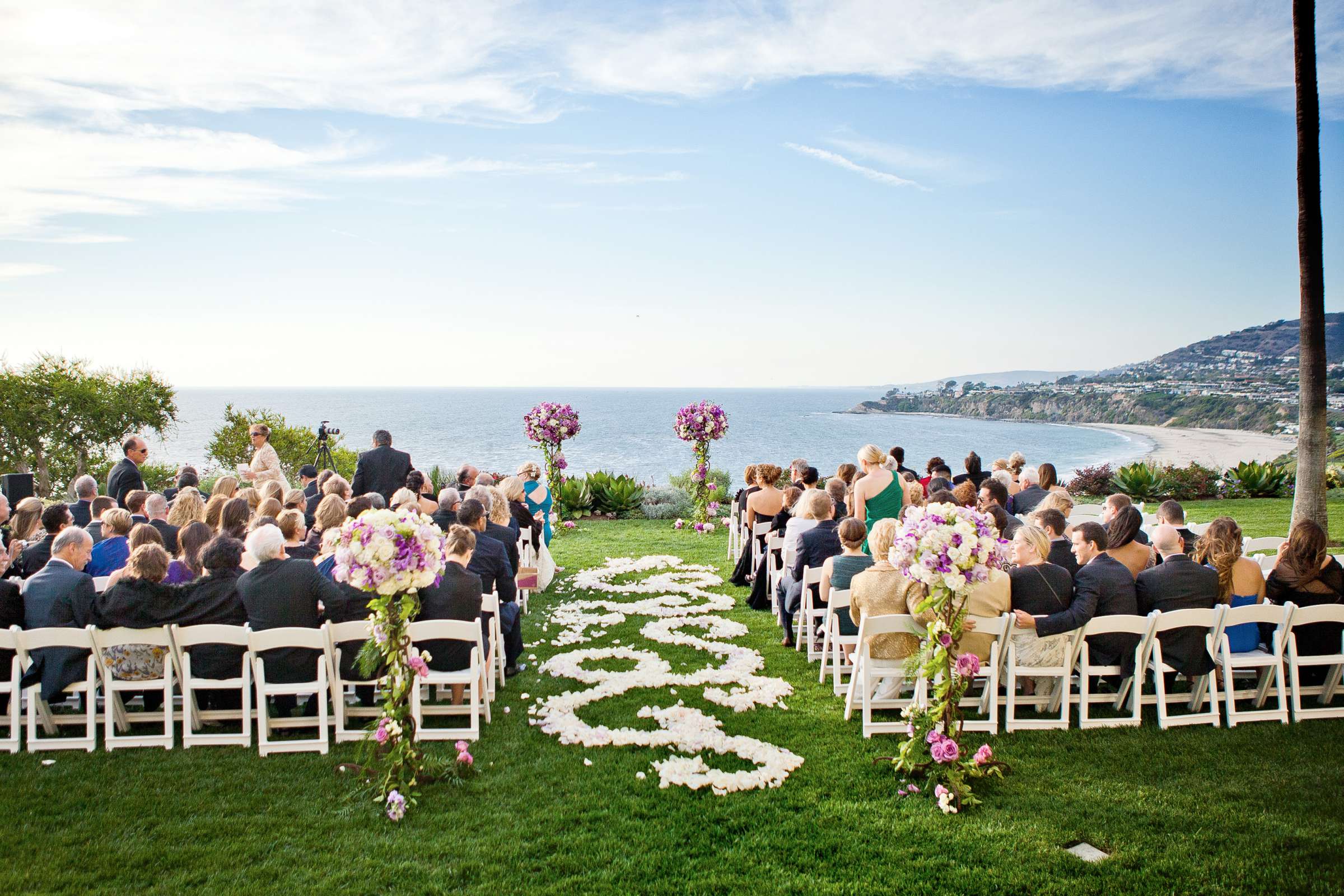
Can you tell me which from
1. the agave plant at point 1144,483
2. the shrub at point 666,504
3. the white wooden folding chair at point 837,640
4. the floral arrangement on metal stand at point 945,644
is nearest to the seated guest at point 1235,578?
the floral arrangement on metal stand at point 945,644

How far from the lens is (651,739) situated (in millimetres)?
5250

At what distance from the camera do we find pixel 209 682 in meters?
5.02

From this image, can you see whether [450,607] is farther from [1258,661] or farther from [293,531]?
[1258,661]

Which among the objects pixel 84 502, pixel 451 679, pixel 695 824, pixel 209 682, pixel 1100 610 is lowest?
pixel 695 824

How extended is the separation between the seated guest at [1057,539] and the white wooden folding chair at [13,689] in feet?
24.2

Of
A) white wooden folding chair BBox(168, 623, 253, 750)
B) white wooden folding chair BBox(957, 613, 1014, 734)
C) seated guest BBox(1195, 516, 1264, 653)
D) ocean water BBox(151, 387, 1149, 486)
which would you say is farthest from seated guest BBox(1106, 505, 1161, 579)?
ocean water BBox(151, 387, 1149, 486)

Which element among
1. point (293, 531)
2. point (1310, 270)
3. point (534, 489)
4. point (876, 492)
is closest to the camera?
point (293, 531)

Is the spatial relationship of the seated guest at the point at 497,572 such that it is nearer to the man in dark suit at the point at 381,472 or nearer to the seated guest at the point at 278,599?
the seated guest at the point at 278,599

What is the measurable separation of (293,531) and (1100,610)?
6244 millimetres

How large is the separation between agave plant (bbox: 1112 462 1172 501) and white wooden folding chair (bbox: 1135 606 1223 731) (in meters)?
14.1

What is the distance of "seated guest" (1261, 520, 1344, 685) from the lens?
18.5 ft

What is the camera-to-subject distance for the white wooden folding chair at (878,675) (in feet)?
16.8

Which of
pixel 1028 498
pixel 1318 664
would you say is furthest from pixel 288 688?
pixel 1028 498

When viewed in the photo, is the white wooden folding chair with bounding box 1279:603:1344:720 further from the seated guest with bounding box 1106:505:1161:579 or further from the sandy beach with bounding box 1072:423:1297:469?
the sandy beach with bounding box 1072:423:1297:469
